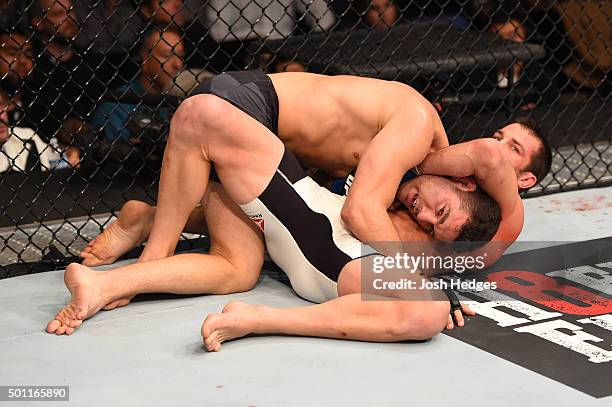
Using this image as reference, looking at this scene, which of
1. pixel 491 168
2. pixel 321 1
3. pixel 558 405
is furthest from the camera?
pixel 321 1

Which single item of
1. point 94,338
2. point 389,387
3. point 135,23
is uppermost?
point 135,23

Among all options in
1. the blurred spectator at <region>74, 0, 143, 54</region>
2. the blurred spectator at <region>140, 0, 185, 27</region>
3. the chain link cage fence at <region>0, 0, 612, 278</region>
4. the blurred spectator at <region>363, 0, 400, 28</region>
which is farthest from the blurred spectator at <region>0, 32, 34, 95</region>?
the blurred spectator at <region>363, 0, 400, 28</region>

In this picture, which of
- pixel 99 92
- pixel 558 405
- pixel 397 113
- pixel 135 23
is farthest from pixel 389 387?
pixel 135 23

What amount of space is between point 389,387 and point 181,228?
2.43 ft

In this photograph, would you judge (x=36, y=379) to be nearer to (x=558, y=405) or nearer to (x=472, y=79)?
(x=558, y=405)

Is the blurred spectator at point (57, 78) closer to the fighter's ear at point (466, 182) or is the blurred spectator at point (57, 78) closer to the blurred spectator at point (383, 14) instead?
the blurred spectator at point (383, 14)

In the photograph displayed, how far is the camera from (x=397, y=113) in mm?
2254

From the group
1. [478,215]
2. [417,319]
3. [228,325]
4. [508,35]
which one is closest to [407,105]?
[478,215]

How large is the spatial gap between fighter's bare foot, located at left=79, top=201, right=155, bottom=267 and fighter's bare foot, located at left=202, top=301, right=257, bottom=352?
0.55 meters

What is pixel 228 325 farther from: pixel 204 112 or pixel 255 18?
pixel 255 18

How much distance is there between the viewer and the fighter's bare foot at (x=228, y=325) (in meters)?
1.98

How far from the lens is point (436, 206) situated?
226 centimetres

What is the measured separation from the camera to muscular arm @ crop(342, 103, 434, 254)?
7.04 feet

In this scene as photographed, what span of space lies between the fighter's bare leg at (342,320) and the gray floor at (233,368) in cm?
3
